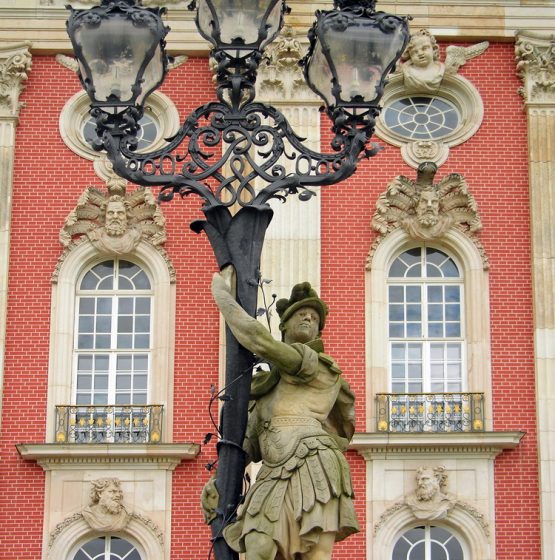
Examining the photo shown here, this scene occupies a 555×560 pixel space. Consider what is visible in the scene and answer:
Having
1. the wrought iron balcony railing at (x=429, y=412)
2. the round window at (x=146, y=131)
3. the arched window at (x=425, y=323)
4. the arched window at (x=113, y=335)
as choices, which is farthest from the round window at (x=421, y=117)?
the arched window at (x=113, y=335)

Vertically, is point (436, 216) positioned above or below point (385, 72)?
above

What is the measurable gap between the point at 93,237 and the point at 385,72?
42.9 ft

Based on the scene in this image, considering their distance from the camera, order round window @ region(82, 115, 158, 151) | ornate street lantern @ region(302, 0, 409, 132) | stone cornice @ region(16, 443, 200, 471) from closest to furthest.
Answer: ornate street lantern @ region(302, 0, 409, 132), stone cornice @ region(16, 443, 200, 471), round window @ region(82, 115, 158, 151)

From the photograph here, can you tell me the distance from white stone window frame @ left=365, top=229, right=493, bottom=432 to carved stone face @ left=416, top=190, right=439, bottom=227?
29 centimetres

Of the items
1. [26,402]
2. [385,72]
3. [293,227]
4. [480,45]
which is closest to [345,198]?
[293,227]

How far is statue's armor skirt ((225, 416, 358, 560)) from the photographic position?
10.4m

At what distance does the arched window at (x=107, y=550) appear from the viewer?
2356cm

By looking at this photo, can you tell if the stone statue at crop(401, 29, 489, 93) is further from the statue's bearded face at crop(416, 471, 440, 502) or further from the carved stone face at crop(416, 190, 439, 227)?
the statue's bearded face at crop(416, 471, 440, 502)

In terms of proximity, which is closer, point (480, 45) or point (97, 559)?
point (97, 559)

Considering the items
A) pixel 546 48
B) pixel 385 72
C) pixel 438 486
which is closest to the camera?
pixel 385 72

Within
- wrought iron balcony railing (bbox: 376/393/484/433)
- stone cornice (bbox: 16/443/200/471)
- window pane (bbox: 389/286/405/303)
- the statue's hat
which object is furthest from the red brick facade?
the statue's hat

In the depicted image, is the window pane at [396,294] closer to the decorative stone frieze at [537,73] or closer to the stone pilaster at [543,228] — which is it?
the stone pilaster at [543,228]

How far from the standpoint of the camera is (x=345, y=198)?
24766 millimetres

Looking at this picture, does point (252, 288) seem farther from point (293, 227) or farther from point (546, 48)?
point (546, 48)
